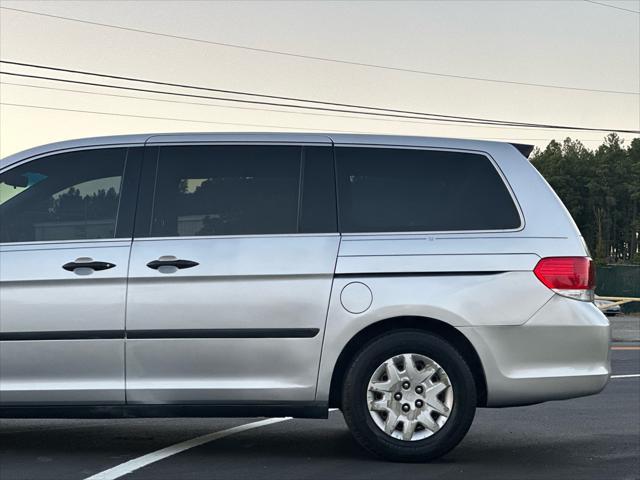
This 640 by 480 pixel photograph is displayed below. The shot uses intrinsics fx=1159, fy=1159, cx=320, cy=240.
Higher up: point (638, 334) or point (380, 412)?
point (380, 412)

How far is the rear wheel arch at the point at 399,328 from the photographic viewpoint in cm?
679

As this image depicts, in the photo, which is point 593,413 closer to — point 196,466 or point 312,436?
point 312,436

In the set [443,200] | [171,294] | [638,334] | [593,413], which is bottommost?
[638,334]

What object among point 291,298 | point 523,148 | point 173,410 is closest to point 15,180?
point 173,410

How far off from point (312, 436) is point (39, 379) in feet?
7.22

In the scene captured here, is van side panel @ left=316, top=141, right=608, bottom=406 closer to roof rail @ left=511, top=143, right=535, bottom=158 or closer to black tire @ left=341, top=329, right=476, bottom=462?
black tire @ left=341, top=329, right=476, bottom=462

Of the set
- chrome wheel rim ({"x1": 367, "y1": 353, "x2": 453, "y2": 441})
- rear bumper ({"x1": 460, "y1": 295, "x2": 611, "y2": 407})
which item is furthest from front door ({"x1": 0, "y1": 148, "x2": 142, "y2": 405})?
rear bumper ({"x1": 460, "y1": 295, "x2": 611, "y2": 407})

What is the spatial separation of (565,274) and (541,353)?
0.48 meters

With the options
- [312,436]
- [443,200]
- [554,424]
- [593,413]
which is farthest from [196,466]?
[593,413]

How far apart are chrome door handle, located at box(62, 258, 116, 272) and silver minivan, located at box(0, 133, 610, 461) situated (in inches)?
0.5

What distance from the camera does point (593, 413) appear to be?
10039mm

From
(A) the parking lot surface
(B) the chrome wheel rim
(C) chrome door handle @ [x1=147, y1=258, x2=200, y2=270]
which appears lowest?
(A) the parking lot surface

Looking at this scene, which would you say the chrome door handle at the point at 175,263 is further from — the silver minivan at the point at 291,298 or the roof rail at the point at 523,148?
the roof rail at the point at 523,148

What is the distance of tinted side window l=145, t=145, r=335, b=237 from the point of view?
6.84 metres
